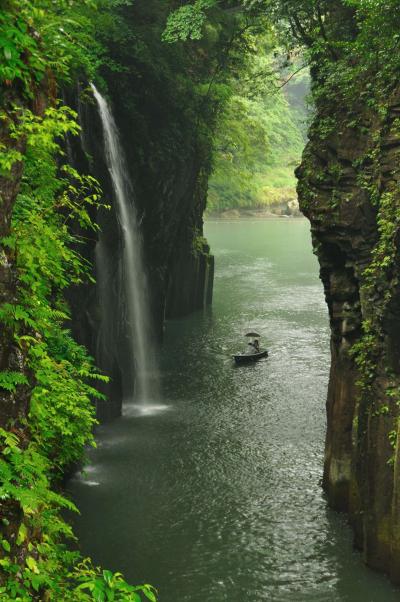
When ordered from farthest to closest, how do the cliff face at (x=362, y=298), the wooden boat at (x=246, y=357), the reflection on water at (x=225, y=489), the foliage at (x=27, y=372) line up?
the wooden boat at (x=246, y=357), the reflection on water at (x=225, y=489), the cliff face at (x=362, y=298), the foliage at (x=27, y=372)

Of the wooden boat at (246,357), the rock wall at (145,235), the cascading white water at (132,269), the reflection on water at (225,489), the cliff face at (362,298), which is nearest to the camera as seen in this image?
the cliff face at (362,298)

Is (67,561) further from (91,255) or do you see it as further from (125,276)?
(125,276)

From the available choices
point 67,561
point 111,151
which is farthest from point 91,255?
point 67,561

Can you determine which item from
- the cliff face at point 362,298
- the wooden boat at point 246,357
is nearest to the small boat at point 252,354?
the wooden boat at point 246,357

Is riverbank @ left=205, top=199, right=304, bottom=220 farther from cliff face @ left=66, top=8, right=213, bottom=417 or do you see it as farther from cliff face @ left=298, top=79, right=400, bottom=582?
cliff face @ left=298, top=79, right=400, bottom=582

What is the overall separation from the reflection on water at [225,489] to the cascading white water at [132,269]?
942mm

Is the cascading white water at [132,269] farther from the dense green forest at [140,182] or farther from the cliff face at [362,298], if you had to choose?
the cliff face at [362,298]

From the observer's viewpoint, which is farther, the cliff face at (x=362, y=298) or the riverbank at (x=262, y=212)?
the riverbank at (x=262, y=212)

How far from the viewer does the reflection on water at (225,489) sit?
47.0ft

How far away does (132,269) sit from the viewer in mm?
28219

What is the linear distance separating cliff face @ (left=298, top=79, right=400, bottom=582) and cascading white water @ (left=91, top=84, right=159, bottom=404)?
9.28m

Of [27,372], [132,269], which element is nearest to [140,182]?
[132,269]

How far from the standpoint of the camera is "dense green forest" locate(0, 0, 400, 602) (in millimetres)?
6992

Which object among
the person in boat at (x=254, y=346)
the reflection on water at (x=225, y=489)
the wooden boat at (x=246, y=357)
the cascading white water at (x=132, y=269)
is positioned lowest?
the reflection on water at (x=225, y=489)
